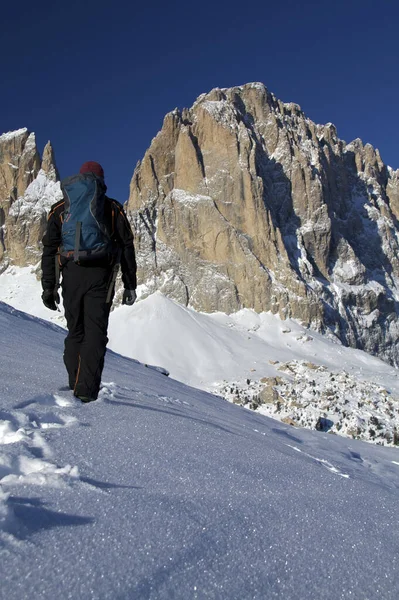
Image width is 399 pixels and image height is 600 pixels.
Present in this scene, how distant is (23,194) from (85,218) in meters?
91.2

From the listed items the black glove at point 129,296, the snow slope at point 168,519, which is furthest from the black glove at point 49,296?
the snow slope at point 168,519

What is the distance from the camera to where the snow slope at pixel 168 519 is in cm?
110

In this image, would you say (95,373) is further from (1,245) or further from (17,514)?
(1,245)

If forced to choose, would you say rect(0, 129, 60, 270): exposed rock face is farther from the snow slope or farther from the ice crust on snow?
the snow slope

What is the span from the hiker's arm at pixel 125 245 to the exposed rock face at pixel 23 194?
82.6 meters

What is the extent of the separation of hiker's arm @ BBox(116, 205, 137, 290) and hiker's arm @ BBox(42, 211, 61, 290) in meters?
0.53

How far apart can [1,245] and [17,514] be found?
92260mm

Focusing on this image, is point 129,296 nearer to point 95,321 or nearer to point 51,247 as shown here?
point 95,321

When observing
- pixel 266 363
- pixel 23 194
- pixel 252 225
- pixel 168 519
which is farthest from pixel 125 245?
pixel 23 194

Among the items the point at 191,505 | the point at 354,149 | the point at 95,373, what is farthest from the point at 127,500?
the point at 354,149

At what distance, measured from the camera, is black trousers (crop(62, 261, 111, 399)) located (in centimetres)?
371

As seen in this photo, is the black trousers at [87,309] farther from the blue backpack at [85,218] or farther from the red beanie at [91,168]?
the red beanie at [91,168]

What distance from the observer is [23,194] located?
282 feet

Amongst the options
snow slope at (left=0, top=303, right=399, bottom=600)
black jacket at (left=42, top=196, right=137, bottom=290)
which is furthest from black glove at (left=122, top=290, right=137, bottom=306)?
snow slope at (left=0, top=303, right=399, bottom=600)
